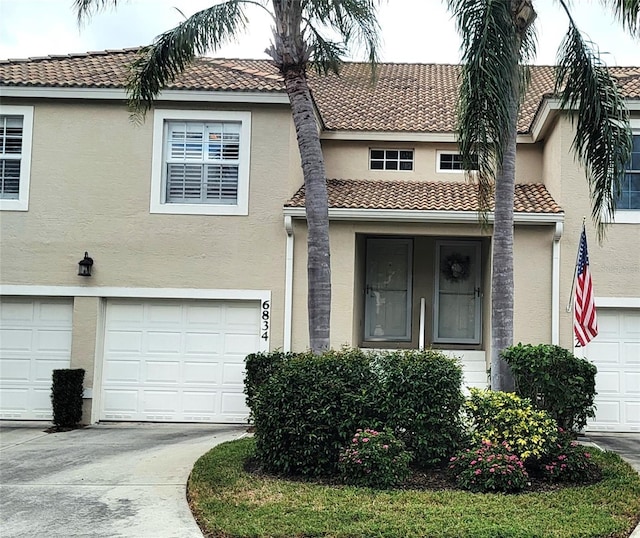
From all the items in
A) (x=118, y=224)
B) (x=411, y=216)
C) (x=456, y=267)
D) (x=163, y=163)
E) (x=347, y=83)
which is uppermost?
(x=347, y=83)

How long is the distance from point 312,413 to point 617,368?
21.7 ft

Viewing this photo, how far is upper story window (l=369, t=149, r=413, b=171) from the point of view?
14094 mm

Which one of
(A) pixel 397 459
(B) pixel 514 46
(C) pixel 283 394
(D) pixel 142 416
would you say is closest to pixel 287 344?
(D) pixel 142 416

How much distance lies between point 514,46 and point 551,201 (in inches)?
Result: 179

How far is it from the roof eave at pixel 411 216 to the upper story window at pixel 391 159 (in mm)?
2300

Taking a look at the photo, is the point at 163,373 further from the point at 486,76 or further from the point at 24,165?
the point at 486,76

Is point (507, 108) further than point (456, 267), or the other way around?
point (456, 267)

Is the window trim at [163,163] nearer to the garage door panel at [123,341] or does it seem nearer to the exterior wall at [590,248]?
the garage door panel at [123,341]

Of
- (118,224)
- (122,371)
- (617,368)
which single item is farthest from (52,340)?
(617,368)

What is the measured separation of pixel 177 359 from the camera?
12422 mm

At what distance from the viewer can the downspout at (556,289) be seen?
1180 centimetres

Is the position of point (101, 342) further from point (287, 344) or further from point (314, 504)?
point (314, 504)

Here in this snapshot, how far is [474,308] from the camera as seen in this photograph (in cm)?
1404

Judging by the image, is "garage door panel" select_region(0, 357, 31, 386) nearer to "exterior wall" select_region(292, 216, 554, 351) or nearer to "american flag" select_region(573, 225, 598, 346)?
"exterior wall" select_region(292, 216, 554, 351)
